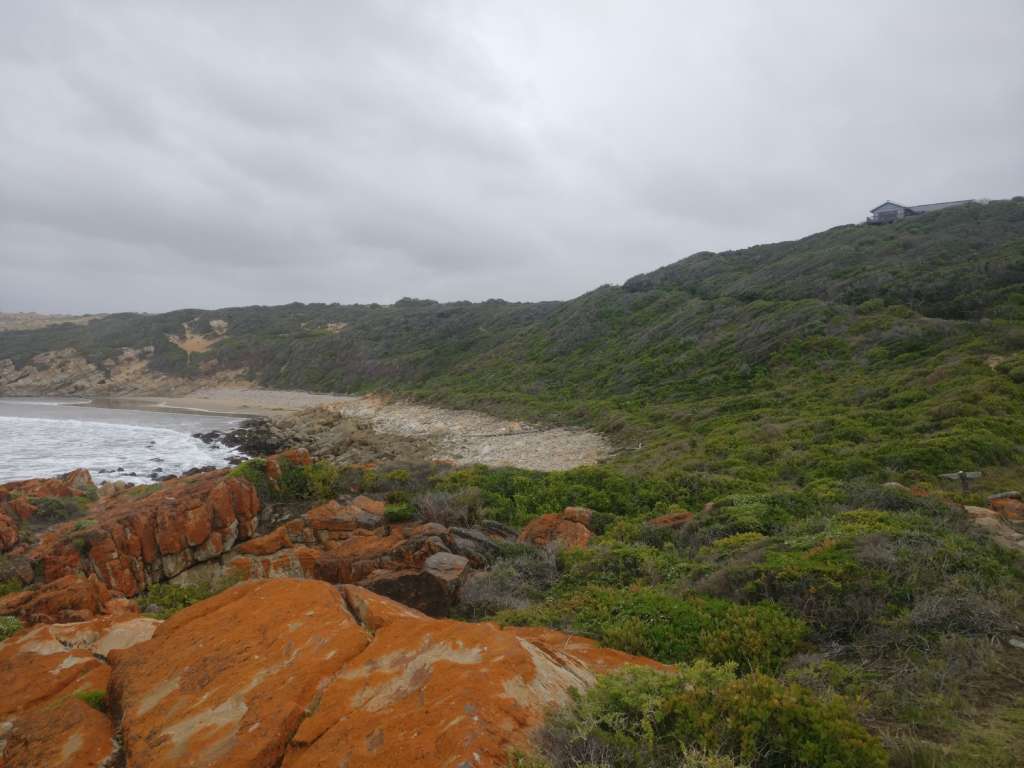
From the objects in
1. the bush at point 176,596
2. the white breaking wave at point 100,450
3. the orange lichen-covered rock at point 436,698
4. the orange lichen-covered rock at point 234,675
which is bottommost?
the white breaking wave at point 100,450

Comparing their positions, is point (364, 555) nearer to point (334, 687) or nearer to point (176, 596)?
point (176, 596)

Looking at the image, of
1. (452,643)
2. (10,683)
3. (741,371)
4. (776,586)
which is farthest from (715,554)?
(741,371)

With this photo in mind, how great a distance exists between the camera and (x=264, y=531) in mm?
10828

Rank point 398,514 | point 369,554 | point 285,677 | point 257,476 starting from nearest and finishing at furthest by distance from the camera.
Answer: point 285,677
point 369,554
point 398,514
point 257,476

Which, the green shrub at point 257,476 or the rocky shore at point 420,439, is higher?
the green shrub at point 257,476

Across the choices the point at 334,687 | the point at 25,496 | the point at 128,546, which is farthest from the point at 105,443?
the point at 334,687

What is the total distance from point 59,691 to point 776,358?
82.5 ft

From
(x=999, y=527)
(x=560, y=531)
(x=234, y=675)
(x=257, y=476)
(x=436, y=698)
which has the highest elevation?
(x=436, y=698)

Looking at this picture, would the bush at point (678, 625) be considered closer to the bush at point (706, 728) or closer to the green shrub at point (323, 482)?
the bush at point (706, 728)

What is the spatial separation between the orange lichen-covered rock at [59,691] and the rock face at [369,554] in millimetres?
2704

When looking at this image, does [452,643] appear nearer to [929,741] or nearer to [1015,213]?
[929,741]

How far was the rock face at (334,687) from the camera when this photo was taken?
2.63 m

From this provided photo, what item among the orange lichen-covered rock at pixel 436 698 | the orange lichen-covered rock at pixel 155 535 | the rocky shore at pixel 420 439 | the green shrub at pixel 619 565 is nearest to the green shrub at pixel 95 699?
the orange lichen-covered rock at pixel 436 698

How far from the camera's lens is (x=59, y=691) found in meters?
3.96
